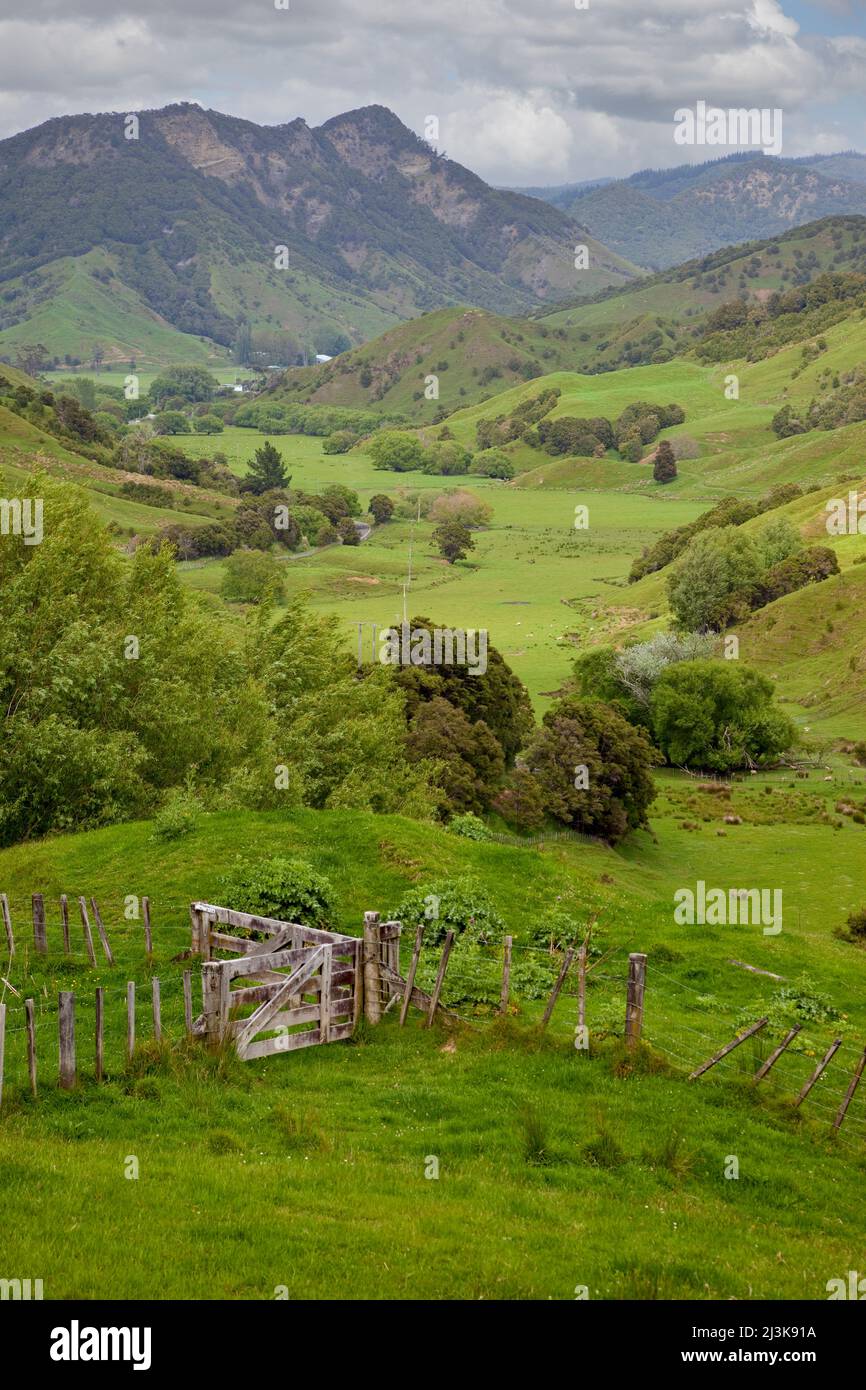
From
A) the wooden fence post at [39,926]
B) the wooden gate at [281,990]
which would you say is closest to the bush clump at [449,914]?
the wooden gate at [281,990]

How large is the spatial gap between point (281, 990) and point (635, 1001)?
5.56 meters

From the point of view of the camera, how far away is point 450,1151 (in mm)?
16078

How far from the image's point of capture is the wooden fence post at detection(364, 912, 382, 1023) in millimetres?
Answer: 20734

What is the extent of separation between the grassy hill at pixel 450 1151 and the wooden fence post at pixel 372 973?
0.36 metres

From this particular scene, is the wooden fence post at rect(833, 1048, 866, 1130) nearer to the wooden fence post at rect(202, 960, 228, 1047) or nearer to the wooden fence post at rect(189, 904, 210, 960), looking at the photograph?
the wooden fence post at rect(202, 960, 228, 1047)

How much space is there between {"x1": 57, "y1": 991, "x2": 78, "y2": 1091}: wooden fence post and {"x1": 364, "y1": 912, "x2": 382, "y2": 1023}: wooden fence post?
5434 mm

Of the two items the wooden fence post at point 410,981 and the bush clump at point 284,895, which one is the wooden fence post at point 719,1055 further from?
the bush clump at point 284,895

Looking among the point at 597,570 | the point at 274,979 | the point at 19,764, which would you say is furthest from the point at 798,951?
the point at 597,570

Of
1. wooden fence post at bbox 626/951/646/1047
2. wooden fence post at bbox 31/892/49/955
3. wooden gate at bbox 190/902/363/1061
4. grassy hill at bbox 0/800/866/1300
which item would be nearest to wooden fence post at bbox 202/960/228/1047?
wooden gate at bbox 190/902/363/1061

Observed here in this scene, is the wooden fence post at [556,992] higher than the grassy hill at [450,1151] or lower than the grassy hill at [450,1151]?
higher

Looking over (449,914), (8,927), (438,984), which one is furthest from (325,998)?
(8,927)

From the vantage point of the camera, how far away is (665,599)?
150250 mm

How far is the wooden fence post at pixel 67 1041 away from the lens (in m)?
16.0
